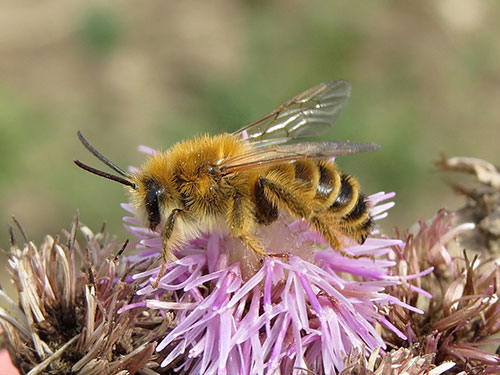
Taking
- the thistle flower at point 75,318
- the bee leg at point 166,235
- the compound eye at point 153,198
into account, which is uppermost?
the compound eye at point 153,198

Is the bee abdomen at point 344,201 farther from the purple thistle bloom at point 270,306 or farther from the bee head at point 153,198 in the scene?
the bee head at point 153,198

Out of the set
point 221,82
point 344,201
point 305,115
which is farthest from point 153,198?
point 221,82

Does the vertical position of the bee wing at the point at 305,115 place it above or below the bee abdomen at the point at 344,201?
above

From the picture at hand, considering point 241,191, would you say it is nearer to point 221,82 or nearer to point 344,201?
point 344,201

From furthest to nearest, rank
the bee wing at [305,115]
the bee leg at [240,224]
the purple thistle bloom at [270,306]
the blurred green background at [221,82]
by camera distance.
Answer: the blurred green background at [221,82], the bee wing at [305,115], the bee leg at [240,224], the purple thistle bloom at [270,306]

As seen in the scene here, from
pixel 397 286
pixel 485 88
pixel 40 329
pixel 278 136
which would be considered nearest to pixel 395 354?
pixel 397 286

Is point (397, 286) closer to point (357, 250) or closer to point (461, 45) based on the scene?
point (357, 250)

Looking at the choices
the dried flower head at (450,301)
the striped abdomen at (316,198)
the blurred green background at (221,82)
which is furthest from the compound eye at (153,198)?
the blurred green background at (221,82)
